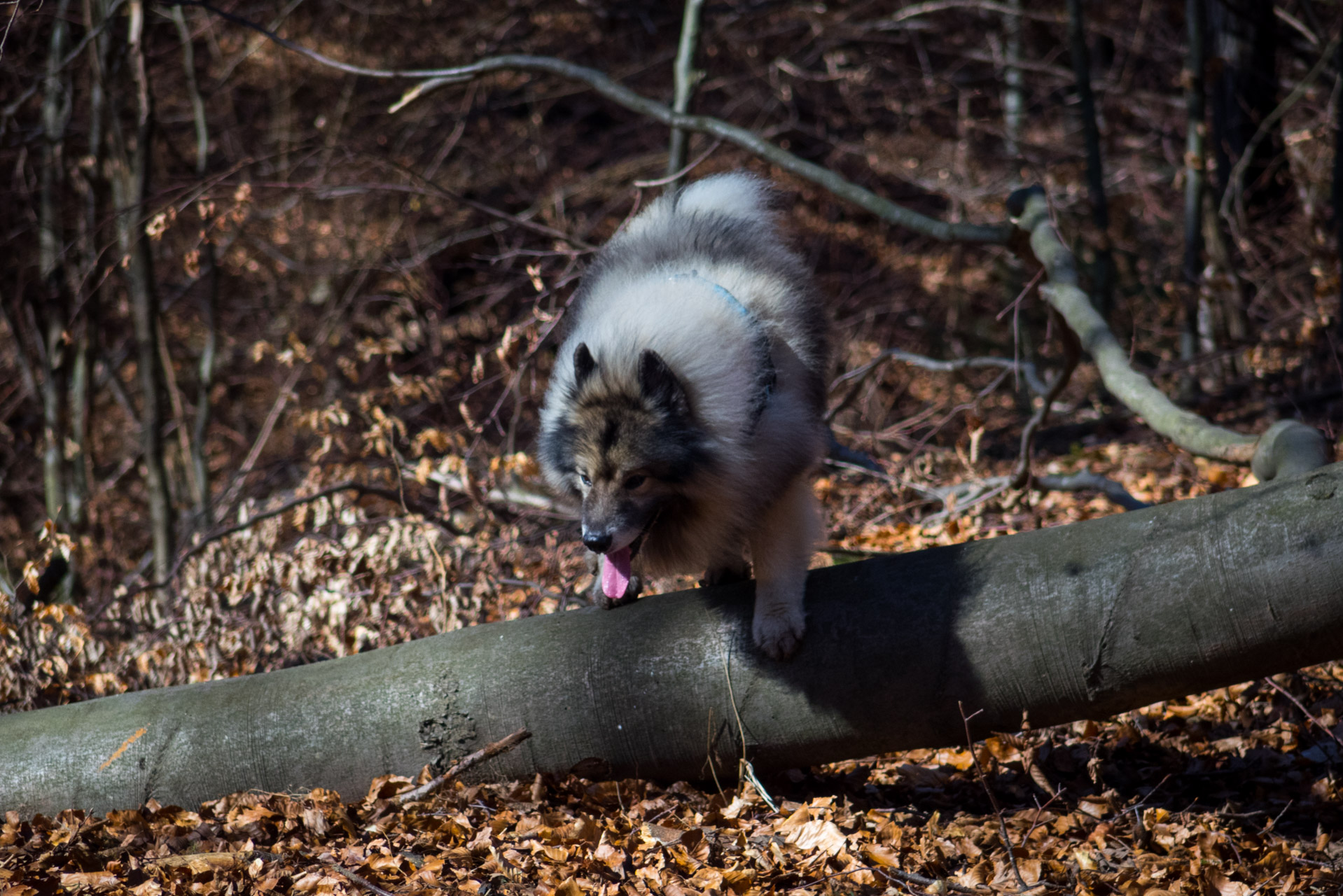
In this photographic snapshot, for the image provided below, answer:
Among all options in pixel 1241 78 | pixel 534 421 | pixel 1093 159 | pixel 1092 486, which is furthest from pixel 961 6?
pixel 1092 486

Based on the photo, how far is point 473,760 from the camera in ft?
12.1

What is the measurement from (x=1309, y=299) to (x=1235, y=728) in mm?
5177

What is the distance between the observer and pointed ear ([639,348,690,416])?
3.44 m

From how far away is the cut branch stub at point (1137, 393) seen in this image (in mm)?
3699

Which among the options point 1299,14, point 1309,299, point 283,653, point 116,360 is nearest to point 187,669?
point 283,653

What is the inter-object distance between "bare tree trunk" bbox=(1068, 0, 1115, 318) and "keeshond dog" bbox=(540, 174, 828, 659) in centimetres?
620

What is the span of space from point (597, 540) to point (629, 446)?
1.12 ft

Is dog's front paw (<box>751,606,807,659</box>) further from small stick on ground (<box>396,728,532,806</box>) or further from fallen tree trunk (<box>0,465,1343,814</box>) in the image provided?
small stick on ground (<box>396,728,532,806</box>)

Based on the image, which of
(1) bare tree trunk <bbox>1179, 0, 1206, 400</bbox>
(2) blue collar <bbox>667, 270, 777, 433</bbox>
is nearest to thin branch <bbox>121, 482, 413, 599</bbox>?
(2) blue collar <bbox>667, 270, 777, 433</bbox>

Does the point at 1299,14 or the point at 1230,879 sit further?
the point at 1299,14

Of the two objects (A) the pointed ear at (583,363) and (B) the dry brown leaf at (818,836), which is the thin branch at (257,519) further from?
(B) the dry brown leaf at (818,836)

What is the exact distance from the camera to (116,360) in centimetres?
1031

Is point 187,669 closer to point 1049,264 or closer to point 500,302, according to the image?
point 1049,264

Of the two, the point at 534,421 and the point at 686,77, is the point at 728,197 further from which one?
the point at 534,421
